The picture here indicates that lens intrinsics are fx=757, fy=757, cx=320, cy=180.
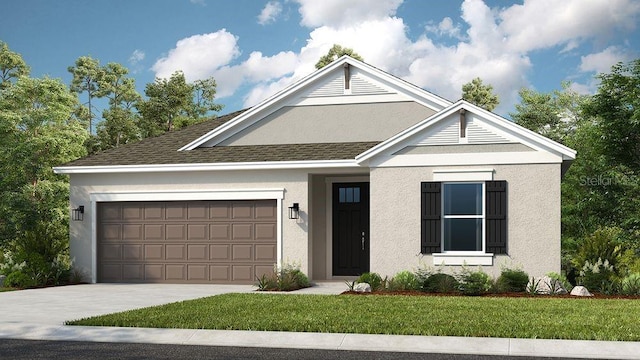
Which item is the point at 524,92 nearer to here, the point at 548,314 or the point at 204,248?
the point at 204,248

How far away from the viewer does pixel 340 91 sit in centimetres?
2258

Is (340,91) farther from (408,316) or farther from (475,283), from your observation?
(408,316)

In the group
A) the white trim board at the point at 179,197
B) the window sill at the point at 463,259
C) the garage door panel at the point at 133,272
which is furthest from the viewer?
the garage door panel at the point at 133,272

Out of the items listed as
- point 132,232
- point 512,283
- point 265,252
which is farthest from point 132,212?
point 512,283

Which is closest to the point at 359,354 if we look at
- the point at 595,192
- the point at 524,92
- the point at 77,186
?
the point at 77,186

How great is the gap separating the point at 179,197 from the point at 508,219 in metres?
9.13

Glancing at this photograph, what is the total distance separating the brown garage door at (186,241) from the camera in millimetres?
20953

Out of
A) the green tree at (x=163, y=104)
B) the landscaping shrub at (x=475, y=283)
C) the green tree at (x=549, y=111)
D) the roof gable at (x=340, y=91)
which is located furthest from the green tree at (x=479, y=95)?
the landscaping shrub at (x=475, y=283)

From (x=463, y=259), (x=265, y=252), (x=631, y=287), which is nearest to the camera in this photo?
(x=631, y=287)

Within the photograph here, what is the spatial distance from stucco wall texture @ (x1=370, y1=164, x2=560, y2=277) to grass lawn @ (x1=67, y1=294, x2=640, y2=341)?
2339mm

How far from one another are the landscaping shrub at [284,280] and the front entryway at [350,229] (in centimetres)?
182

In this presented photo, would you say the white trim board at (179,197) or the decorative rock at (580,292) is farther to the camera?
the white trim board at (179,197)

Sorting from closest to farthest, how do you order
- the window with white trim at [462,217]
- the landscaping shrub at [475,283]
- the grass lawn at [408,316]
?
the grass lawn at [408,316] → the landscaping shrub at [475,283] → the window with white trim at [462,217]

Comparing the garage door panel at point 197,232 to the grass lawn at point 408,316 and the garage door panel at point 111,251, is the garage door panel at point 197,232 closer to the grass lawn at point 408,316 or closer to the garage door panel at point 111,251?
the garage door panel at point 111,251
